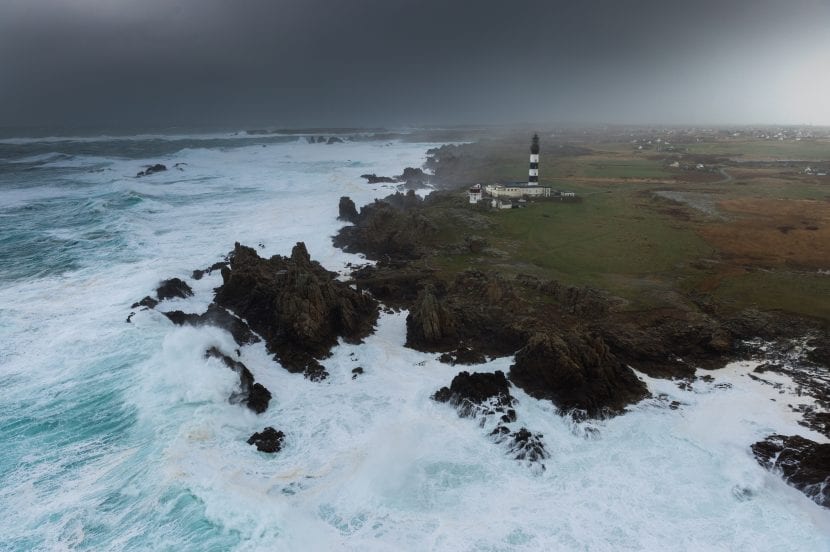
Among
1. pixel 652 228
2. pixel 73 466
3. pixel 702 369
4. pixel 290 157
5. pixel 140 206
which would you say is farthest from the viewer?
pixel 290 157

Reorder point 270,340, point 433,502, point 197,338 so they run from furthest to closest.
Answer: point 270,340 → point 197,338 → point 433,502

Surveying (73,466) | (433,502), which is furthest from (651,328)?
(73,466)

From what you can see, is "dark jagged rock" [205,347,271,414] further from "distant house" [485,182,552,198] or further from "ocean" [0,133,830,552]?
"distant house" [485,182,552,198]

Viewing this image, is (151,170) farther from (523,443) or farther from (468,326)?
(523,443)

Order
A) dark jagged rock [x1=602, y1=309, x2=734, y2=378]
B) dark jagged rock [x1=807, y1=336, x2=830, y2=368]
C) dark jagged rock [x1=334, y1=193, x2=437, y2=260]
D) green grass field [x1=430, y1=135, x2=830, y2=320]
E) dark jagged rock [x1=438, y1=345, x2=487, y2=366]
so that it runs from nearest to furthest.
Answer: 1. dark jagged rock [x1=807, y1=336, x2=830, y2=368]
2. dark jagged rock [x1=602, y1=309, x2=734, y2=378]
3. dark jagged rock [x1=438, y1=345, x2=487, y2=366]
4. green grass field [x1=430, y1=135, x2=830, y2=320]
5. dark jagged rock [x1=334, y1=193, x2=437, y2=260]

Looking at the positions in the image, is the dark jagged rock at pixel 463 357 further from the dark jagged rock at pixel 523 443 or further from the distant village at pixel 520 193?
the distant village at pixel 520 193

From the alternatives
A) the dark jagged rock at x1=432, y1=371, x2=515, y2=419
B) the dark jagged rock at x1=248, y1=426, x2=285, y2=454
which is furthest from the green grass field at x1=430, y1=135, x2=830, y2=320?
the dark jagged rock at x1=248, y1=426, x2=285, y2=454

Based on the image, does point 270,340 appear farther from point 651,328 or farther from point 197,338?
point 651,328
